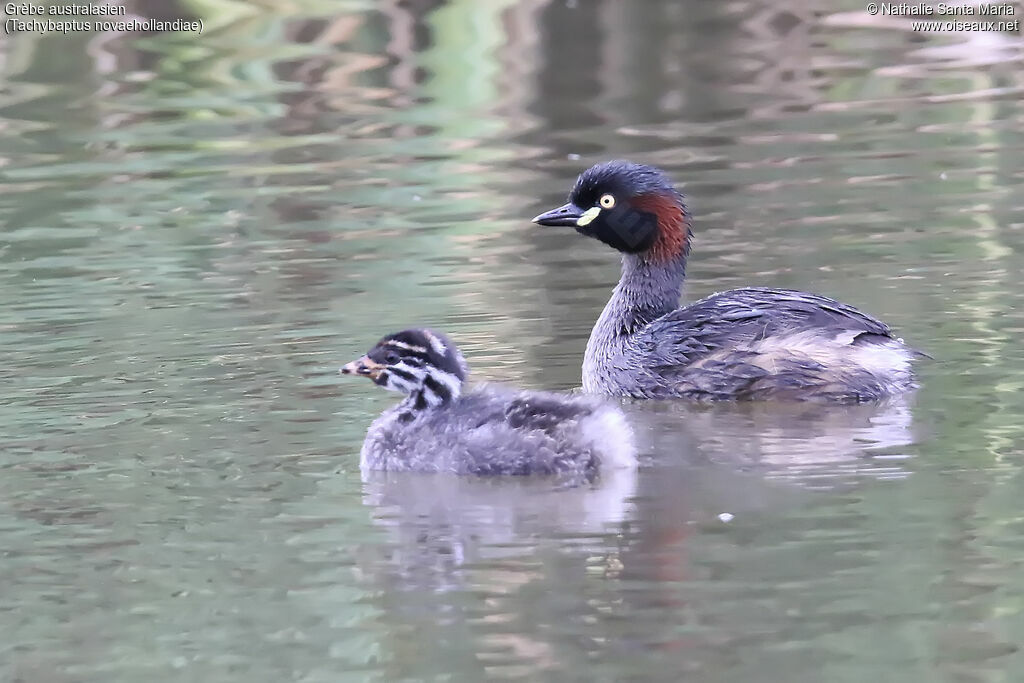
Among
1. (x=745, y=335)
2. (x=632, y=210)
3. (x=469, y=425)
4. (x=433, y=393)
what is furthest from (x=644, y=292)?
(x=469, y=425)

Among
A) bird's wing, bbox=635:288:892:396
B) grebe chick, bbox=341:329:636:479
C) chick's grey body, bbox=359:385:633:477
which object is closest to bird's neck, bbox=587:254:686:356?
bird's wing, bbox=635:288:892:396

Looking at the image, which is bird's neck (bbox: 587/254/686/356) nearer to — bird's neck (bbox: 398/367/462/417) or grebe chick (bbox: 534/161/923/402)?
grebe chick (bbox: 534/161/923/402)

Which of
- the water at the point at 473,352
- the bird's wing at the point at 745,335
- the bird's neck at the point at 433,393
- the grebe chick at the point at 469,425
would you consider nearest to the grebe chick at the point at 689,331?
the bird's wing at the point at 745,335

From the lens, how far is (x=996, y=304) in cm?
1120

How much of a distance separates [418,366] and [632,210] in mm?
2460

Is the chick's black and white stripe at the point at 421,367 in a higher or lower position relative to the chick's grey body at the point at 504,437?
higher

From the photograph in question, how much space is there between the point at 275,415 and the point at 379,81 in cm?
1356

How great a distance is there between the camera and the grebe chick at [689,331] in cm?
979

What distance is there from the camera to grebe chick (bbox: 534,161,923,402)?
979cm

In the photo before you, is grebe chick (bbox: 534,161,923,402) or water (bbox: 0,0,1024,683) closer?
water (bbox: 0,0,1024,683)

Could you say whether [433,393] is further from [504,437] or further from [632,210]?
[632,210]

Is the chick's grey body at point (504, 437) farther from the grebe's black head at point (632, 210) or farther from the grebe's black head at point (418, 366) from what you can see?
the grebe's black head at point (632, 210)

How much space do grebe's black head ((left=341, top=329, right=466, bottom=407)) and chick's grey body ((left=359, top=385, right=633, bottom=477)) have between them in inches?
3.2

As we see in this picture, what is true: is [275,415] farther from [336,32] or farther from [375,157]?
[336,32]
